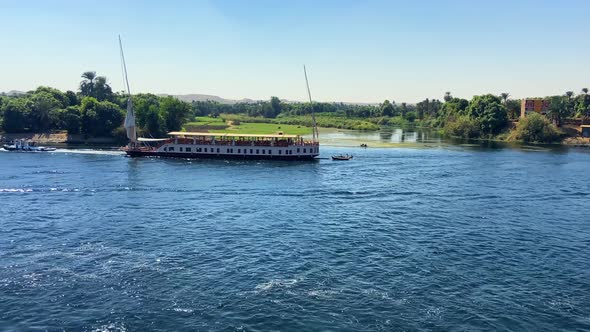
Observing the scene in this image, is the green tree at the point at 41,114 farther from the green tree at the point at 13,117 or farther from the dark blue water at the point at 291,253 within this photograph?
the dark blue water at the point at 291,253

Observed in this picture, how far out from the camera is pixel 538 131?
7530 inches

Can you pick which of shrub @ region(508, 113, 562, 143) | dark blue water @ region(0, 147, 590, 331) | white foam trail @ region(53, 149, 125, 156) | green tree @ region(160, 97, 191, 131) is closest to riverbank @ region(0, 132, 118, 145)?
green tree @ region(160, 97, 191, 131)

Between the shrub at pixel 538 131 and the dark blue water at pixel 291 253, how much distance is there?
108m

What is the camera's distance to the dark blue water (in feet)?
117

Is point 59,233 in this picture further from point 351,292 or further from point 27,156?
point 27,156

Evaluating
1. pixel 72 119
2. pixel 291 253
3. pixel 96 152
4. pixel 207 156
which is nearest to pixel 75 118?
pixel 72 119

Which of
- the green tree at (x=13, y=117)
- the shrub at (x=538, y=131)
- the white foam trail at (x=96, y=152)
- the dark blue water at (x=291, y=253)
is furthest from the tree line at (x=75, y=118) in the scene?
the shrub at (x=538, y=131)

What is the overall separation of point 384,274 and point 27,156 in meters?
106

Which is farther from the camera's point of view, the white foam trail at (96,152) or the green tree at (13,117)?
the green tree at (13,117)

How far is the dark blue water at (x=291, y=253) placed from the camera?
35.8 metres

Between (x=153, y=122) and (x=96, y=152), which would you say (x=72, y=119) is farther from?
(x=96, y=152)

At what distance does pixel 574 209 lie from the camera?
7069 cm

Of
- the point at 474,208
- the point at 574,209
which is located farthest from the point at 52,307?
the point at 574,209

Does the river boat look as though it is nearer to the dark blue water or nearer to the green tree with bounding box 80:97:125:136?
the dark blue water
